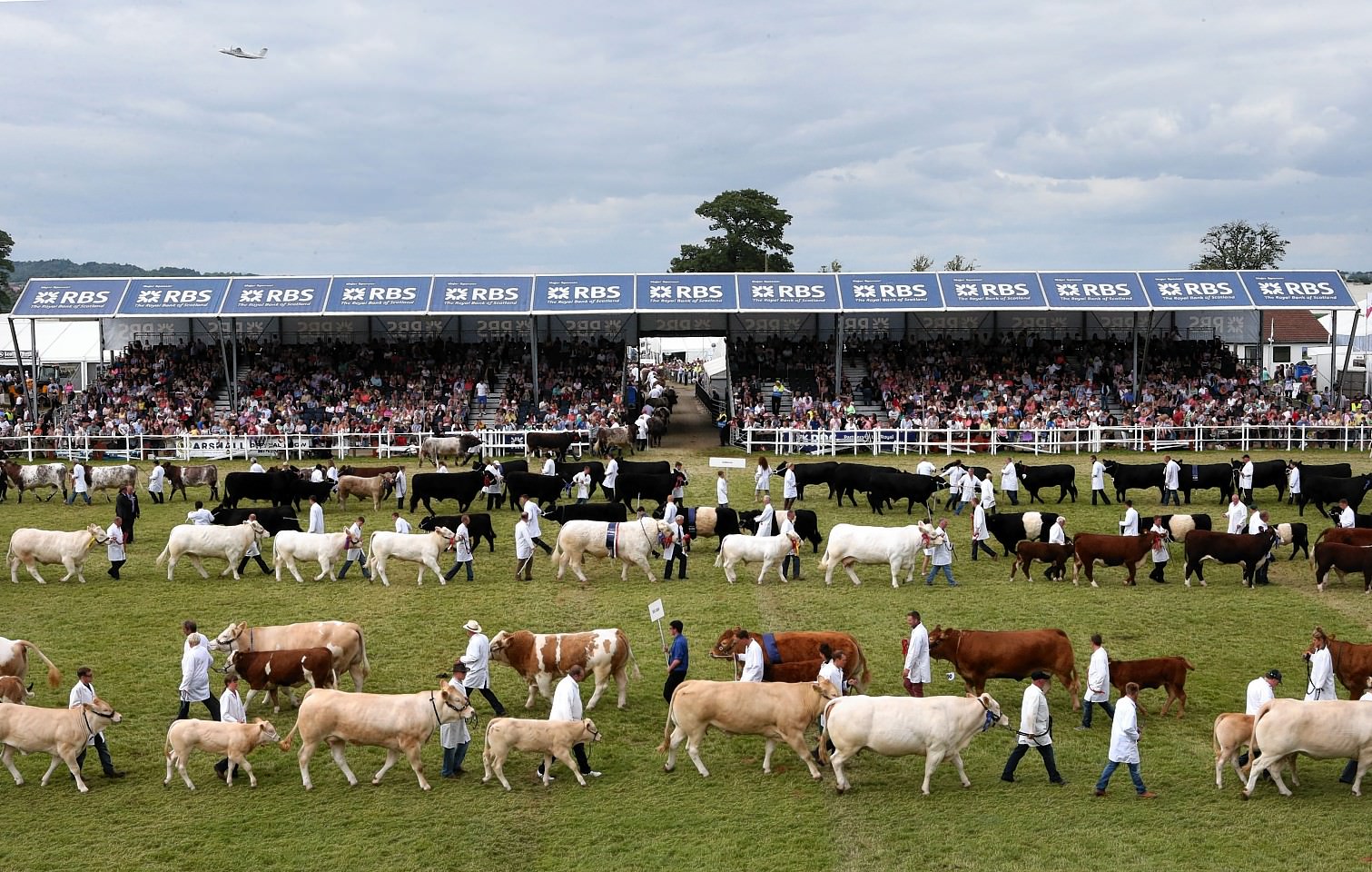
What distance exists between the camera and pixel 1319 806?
9.79 metres

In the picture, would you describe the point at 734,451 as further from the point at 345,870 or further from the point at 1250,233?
the point at 1250,233

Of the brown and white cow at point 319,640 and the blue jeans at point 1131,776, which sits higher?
the brown and white cow at point 319,640

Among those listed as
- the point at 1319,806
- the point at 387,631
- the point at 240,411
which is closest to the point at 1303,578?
the point at 1319,806

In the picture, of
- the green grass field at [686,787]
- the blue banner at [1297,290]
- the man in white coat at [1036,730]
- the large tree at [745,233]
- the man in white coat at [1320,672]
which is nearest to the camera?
the green grass field at [686,787]

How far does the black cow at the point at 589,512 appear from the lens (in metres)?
20.8

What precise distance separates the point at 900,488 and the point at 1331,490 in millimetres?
8309

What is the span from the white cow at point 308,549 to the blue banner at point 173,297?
2153 cm

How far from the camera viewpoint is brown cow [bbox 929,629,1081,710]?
40.3 feet

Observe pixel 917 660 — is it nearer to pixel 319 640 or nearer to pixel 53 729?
pixel 319 640

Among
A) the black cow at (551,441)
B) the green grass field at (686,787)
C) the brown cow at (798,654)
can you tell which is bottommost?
the green grass field at (686,787)

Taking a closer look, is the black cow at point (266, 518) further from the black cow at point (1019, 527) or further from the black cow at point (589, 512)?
the black cow at point (1019, 527)

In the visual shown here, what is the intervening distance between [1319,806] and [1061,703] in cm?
306

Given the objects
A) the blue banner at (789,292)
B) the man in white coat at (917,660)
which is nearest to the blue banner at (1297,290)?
the blue banner at (789,292)

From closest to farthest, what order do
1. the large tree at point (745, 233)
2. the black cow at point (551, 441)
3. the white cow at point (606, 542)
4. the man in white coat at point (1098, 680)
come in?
1. the man in white coat at point (1098, 680)
2. the white cow at point (606, 542)
3. the black cow at point (551, 441)
4. the large tree at point (745, 233)
